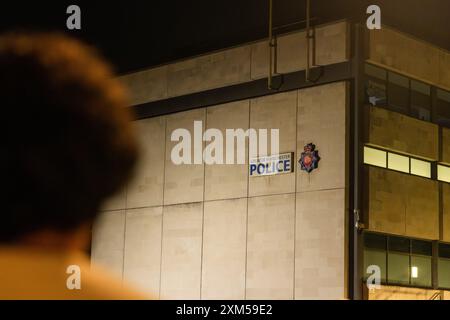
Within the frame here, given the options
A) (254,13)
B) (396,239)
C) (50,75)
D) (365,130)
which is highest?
(254,13)

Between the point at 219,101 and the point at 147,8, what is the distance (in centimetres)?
784

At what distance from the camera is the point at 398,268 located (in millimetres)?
30453

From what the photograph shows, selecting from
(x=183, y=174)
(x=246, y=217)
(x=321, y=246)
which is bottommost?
(x=321, y=246)

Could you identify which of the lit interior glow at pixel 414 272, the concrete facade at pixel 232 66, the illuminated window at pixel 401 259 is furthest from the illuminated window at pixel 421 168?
the concrete facade at pixel 232 66

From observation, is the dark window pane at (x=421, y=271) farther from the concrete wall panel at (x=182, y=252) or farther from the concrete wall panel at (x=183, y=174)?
the concrete wall panel at (x=183, y=174)

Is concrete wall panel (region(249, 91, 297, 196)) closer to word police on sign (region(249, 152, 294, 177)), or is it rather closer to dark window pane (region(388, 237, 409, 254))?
word police on sign (region(249, 152, 294, 177))


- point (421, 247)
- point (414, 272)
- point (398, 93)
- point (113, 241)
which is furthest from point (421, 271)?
point (113, 241)

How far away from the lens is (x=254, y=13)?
3453 centimetres

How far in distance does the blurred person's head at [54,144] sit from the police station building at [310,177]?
90.3 feet

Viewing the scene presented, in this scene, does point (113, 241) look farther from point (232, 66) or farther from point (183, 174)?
point (232, 66)

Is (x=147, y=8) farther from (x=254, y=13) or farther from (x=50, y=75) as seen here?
(x=50, y=75)

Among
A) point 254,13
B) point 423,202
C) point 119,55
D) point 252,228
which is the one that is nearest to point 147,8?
point 119,55

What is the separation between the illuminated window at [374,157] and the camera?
99.1 feet

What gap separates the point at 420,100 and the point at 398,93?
1559mm
